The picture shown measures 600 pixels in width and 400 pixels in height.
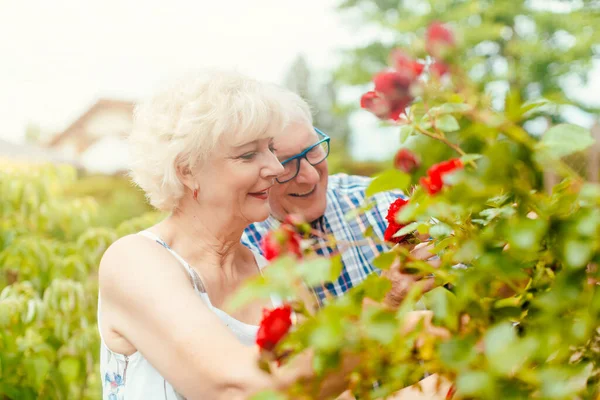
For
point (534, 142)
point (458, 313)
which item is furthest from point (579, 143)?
point (458, 313)

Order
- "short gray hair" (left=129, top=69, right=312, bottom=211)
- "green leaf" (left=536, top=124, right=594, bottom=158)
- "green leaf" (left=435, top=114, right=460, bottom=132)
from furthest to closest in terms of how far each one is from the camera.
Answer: "short gray hair" (left=129, top=69, right=312, bottom=211) < "green leaf" (left=435, top=114, right=460, bottom=132) < "green leaf" (left=536, top=124, right=594, bottom=158)

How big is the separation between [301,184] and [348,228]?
1.02 ft

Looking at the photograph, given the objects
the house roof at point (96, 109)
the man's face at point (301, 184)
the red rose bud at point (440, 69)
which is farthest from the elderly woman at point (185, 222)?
the house roof at point (96, 109)

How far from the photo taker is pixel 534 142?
0.58 m

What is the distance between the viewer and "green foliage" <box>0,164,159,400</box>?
2.02m

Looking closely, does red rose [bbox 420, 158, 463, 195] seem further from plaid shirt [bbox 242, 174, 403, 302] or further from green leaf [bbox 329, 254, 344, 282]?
plaid shirt [bbox 242, 174, 403, 302]

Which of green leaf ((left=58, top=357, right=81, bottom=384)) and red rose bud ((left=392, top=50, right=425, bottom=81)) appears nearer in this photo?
red rose bud ((left=392, top=50, right=425, bottom=81))

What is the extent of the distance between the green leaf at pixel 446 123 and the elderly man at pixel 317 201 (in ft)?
3.70

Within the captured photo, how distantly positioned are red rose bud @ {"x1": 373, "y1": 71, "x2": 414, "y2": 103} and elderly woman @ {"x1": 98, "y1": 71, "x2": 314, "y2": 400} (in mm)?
688

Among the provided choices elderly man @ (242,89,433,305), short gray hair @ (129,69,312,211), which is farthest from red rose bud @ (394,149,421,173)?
elderly man @ (242,89,433,305)

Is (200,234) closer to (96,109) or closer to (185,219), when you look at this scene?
(185,219)

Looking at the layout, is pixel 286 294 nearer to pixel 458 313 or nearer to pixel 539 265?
pixel 458 313

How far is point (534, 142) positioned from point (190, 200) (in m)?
1.15

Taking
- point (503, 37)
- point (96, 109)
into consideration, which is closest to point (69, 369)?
point (503, 37)
